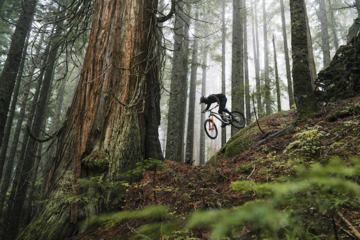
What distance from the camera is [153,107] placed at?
389 centimetres

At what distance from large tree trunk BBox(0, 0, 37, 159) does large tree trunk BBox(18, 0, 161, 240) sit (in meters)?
3.03

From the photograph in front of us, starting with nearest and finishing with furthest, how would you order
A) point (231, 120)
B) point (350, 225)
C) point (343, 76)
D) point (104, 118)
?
point (350, 225)
point (104, 118)
point (343, 76)
point (231, 120)

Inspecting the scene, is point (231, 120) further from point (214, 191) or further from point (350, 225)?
point (350, 225)

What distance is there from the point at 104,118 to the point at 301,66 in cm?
463

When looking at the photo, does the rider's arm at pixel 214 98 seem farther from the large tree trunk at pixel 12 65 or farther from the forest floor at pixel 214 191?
the large tree trunk at pixel 12 65

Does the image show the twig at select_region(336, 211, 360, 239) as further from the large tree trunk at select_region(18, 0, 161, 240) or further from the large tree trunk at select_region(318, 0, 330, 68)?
the large tree trunk at select_region(318, 0, 330, 68)

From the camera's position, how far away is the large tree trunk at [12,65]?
5270 mm

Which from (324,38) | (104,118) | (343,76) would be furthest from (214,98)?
(324,38)

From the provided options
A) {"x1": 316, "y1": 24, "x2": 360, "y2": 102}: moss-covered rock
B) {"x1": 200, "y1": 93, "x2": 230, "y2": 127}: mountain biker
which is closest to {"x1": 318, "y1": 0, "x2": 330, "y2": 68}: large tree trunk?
{"x1": 316, "y1": 24, "x2": 360, "y2": 102}: moss-covered rock

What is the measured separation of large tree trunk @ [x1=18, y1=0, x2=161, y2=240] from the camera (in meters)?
2.53

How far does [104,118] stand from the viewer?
3.17 m

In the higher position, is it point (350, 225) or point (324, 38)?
point (324, 38)

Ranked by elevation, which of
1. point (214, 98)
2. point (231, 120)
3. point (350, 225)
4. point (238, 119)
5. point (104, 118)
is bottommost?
point (350, 225)

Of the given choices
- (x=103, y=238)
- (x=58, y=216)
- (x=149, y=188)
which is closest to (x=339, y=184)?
(x=103, y=238)
